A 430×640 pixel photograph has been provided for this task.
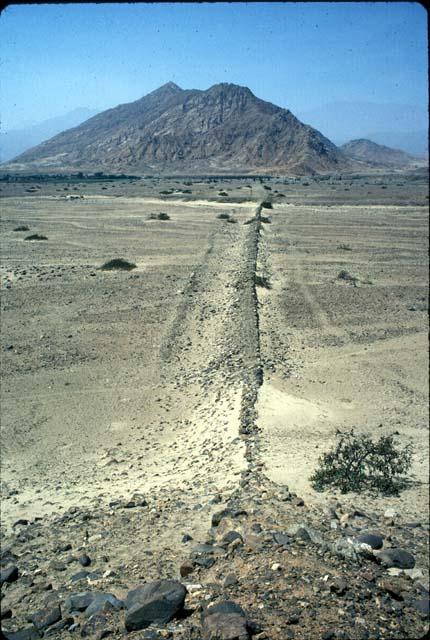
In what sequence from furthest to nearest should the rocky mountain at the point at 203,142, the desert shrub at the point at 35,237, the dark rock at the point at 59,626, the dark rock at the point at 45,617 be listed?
the rocky mountain at the point at 203,142 < the desert shrub at the point at 35,237 < the dark rock at the point at 45,617 < the dark rock at the point at 59,626

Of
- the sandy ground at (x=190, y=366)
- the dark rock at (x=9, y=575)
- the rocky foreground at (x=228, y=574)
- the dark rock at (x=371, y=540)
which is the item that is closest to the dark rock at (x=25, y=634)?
the rocky foreground at (x=228, y=574)

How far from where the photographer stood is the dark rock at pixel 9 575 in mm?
5399

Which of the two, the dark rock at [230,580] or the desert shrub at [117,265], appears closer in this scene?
the dark rock at [230,580]

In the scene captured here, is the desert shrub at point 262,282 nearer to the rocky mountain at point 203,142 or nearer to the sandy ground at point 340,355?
the sandy ground at point 340,355

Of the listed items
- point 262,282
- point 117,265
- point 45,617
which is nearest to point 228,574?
point 45,617

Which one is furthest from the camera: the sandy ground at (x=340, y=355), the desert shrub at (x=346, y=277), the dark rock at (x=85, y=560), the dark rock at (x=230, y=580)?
the desert shrub at (x=346, y=277)

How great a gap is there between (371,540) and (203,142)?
14314 centimetres

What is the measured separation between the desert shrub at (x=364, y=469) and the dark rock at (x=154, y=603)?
329cm

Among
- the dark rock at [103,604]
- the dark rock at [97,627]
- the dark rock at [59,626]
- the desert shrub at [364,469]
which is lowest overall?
the desert shrub at [364,469]

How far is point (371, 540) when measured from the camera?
18.8 ft

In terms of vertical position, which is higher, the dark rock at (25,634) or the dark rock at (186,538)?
the dark rock at (25,634)

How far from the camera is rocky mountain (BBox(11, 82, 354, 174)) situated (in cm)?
13012

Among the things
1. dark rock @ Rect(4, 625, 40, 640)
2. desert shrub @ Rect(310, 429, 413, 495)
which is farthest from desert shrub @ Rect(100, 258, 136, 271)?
dark rock @ Rect(4, 625, 40, 640)

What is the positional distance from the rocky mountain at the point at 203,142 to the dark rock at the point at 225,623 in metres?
119
